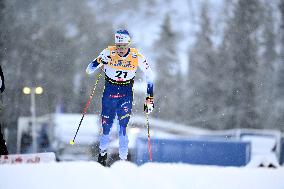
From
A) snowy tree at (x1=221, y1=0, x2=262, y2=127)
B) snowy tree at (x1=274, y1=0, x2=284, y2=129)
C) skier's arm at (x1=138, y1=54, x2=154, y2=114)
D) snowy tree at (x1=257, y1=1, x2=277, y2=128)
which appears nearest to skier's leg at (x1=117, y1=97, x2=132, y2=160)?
skier's arm at (x1=138, y1=54, x2=154, y2=114)

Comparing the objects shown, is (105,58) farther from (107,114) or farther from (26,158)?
(26,158)

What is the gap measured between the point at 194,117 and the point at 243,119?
6.88m

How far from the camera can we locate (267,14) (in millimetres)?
65125

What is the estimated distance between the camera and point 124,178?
5.93 meters

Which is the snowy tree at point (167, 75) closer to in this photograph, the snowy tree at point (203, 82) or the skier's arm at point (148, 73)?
the snowy tree at point (203, 82)

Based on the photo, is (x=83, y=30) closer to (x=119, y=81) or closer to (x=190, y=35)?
(x=190, y=35)

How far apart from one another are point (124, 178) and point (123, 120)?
1.76 meters

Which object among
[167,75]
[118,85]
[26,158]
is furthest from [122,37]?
[167,75]

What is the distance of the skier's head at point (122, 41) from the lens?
24.2 ft

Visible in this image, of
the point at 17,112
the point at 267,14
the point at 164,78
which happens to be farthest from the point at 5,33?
the point at 267,14

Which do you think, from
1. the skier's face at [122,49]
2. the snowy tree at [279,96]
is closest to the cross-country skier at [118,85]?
the skier's face at [122,49]

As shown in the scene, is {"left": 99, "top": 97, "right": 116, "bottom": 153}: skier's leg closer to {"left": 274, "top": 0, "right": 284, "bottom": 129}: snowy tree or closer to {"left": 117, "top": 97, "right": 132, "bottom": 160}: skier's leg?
{"left": 117, "top": 97, "right": 132, "bottom": 160}: skier's leg

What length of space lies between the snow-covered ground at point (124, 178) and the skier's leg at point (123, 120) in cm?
67

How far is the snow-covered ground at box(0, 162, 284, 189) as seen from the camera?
541 centimetres
